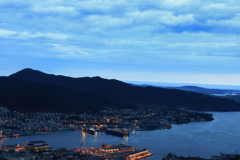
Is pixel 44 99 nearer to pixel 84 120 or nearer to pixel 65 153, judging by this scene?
pixel 84 120

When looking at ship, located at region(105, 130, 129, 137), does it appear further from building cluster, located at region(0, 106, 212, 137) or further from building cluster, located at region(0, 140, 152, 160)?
building cluster, located at region(0, 140, 152, 160)

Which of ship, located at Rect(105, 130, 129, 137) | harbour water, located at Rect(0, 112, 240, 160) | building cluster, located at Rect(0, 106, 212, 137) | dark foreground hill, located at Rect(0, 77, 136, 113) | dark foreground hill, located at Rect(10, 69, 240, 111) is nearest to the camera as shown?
harbour water, located at Rect(0, 112, 240, 160)

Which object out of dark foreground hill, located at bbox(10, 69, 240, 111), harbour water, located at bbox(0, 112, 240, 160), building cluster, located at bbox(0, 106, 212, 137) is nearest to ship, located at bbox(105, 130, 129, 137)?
harbour water, located at bbox(0, 112, 240, 160)

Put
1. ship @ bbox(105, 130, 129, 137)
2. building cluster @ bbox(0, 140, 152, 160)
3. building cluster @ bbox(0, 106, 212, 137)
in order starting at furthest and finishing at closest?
building cluster @ bbox(0, 106, 212, 137)
ship @ bbox(105, 130, 129, 137)
building cluster @ bbox(0, 140, 152, 160)

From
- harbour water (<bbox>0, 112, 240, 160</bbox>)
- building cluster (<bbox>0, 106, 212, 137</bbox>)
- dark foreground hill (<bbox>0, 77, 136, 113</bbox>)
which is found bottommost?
harbour water (<bbox>0, 112, 240, 160</bbox>)

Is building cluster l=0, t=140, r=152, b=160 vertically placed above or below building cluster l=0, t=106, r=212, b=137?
below

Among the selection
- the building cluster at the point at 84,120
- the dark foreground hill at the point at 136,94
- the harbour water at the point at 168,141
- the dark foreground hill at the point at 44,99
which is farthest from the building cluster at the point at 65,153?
the dark foreground hill at the point at 136,94

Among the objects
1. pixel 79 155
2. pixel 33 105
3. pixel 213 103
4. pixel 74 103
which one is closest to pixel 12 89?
pixel 33 105
